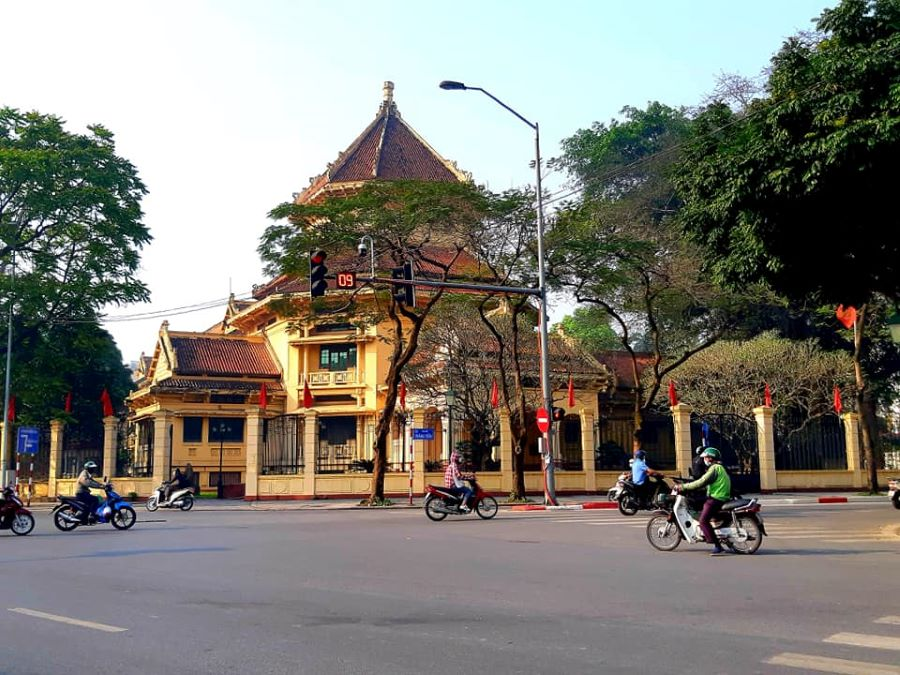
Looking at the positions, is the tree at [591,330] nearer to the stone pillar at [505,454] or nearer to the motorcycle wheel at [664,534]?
the stone pillar at [505,454]

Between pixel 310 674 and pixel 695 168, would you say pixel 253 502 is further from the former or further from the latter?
pixel 310 674

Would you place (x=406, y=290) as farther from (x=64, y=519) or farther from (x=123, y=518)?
(x=64, y=519)

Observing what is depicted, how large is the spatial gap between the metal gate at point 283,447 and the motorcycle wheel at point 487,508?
1298 cm

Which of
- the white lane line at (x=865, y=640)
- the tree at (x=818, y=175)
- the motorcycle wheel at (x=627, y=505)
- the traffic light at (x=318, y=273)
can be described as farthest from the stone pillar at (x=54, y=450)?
the white lane line at (x=865, y=640)

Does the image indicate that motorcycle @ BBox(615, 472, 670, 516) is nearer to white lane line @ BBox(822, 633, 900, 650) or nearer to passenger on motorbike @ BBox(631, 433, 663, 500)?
passenger on motorbike @ BBox(631, 433, 663, 500)

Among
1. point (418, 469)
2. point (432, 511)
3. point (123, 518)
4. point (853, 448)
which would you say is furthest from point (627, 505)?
point (853, 448)

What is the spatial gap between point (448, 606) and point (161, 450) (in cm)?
2692

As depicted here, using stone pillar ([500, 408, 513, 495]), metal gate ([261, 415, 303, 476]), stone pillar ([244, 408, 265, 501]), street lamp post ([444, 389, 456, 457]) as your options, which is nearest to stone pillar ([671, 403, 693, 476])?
stone pillar ([500, 408, 513, 495])

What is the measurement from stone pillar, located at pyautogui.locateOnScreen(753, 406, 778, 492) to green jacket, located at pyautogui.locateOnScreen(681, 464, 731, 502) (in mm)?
21016

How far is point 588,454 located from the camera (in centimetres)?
3378

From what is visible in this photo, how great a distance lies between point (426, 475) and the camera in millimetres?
Answer: 32375

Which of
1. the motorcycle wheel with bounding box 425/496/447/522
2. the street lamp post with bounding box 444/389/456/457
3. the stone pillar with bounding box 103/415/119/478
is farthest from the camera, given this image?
the stone pillar with bounding box 103/415/119/478

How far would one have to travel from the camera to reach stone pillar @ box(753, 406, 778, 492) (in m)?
32.5

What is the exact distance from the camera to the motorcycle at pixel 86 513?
19.0 meters
